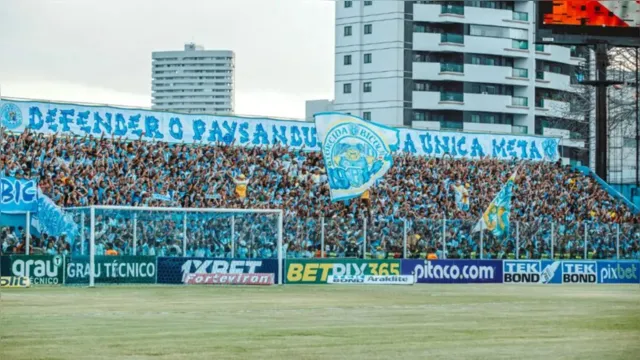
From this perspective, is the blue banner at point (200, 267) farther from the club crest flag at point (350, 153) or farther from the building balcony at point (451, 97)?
the building balcony at point (451, 97)

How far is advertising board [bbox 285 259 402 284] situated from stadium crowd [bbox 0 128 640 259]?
43cm

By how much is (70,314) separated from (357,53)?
8193 centimetres

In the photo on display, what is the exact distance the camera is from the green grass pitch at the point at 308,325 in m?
18.5

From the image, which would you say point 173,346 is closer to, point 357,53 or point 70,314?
point 70,314

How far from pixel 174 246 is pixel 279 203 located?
869 centimetres

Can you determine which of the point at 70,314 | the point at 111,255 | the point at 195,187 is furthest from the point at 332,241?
the point at 70,314

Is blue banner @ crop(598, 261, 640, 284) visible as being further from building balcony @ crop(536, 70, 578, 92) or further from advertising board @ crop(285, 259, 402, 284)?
building balcony @ crop(536, 70, 578, 92)

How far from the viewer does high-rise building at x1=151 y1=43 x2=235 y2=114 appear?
116562 mm

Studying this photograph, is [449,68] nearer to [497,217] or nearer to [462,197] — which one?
[462,197]

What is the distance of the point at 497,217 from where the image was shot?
173 ft

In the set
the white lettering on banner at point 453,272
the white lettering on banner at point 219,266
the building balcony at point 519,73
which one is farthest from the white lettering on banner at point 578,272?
the building balcony at point 519,73

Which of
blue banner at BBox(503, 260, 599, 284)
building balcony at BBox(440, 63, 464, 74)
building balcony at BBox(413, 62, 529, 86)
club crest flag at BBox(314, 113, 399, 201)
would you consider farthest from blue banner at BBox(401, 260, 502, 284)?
building balcony at BBox(440, 63, 464, 74)

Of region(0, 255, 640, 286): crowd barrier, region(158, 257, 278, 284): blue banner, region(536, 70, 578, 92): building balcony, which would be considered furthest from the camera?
region(536, 70, 578, 92): building balcony

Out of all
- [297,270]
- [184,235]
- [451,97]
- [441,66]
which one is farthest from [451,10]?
[184,235]
